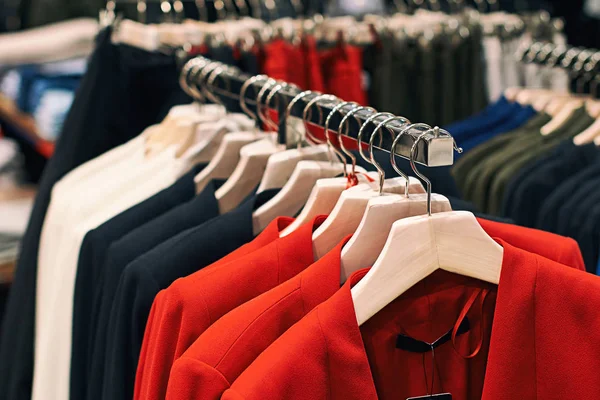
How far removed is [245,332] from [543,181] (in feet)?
2.43

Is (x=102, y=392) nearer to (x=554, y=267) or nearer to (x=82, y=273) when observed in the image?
(x=82, y=273)

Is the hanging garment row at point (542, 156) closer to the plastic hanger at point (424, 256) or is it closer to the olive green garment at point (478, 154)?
the olive green garment at point (478, 154)

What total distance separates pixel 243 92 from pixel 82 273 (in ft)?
1.21

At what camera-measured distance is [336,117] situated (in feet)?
3.03

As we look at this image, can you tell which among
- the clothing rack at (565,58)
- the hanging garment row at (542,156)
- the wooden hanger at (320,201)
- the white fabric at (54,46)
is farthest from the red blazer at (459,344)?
the white fabric at (54,46)

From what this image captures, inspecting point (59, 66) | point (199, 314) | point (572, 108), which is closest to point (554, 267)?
point (199, 314)

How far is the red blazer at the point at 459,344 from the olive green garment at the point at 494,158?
599 millimetres

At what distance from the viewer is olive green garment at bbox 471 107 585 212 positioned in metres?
1.40

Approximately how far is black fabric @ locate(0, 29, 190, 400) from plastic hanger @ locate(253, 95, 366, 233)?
586 millimetres

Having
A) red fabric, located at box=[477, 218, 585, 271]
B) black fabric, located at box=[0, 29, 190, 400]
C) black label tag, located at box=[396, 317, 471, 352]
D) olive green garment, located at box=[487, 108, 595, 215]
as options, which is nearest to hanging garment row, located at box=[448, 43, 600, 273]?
olive green garment, located at box=[487, 108, 595, 215]

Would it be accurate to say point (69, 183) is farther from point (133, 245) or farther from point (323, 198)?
point (323, 198)

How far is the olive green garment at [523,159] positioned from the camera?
1.35 metres


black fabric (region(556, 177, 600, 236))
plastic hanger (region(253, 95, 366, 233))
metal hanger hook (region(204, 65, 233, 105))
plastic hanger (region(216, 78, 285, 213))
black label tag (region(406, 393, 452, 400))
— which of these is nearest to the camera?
black label tag (region(406, 393, 452, 400))

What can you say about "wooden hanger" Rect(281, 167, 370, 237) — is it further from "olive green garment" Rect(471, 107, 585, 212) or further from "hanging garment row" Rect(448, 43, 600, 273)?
"olive green garment" Rect(471, 107, 585, 212)
